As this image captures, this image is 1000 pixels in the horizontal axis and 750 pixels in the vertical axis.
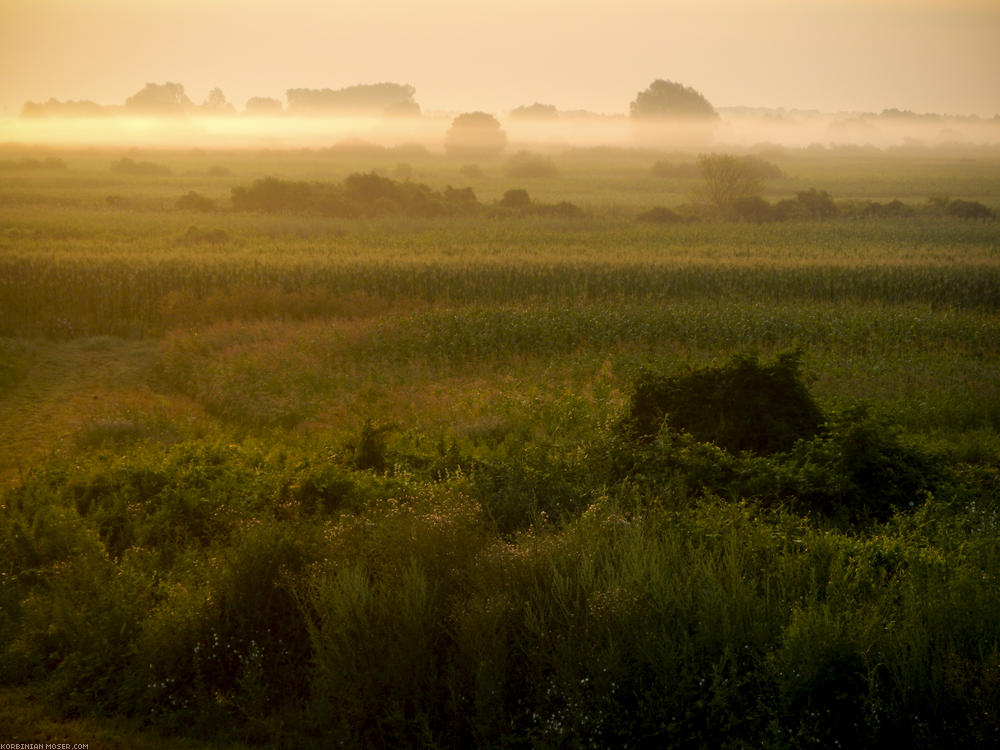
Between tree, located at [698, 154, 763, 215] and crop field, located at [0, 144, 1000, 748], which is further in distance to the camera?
tree, located at [698, 154, 763, 215]

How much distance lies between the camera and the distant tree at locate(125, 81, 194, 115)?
540 feet

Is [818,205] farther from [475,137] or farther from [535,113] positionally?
[535,113]

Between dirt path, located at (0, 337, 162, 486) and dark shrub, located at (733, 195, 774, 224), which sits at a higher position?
dark shrub, located at (733, 195, 774, 224)

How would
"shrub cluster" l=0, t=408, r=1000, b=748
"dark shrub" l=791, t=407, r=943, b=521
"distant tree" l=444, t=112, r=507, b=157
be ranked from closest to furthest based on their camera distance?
"shrub cluster" l=0, t=408, r=1000, b=748 < "dark shrub" l=791, t=407, r=943, b=521 < "distant tree" l=444, t=112, r=507, b=157

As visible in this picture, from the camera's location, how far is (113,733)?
626cm

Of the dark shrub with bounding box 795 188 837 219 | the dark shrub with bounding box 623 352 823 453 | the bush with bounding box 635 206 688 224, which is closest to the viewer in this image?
the dark shrub with bounding box 623 352 823 453

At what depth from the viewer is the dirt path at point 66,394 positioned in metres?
13.0

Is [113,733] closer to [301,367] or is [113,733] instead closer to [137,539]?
[137,539]

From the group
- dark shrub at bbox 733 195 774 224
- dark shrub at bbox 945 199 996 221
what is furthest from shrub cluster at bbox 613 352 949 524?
dark shrub at bbox 945 199 996 221

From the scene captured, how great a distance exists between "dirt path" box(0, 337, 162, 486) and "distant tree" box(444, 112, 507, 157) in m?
97.8

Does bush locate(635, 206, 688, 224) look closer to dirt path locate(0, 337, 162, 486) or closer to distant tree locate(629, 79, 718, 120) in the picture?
dirt path locate(0, 337, 162, 486)

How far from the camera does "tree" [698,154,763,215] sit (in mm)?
54000

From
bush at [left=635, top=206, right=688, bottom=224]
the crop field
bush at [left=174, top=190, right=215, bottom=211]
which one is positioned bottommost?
the crop field

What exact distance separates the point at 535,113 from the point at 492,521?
192 meters
